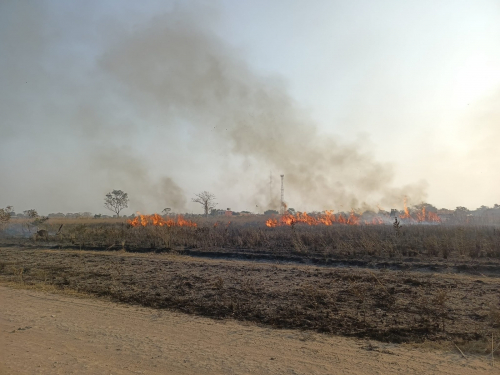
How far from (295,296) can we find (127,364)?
537 cm

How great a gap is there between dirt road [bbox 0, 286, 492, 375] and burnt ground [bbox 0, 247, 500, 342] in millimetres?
801

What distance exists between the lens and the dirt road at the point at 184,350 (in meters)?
5.38

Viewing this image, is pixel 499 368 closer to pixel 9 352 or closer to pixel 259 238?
pixel 9 352

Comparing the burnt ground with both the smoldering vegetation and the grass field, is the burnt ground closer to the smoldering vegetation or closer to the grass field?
the grass field

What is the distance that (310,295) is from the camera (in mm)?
9797

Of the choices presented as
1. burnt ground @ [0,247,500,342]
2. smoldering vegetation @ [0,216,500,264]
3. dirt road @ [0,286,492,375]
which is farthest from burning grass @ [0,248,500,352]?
smoldering vegetation @ [0,216,500,264]

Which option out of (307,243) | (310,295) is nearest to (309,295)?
(310,295)

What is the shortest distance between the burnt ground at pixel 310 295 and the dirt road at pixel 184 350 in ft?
2.63

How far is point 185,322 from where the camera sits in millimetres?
7938

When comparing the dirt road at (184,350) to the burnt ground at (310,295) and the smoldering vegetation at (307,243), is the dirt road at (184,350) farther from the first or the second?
the smoldering vegetation at (307,243)

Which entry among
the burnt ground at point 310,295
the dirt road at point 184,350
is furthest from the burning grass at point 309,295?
the dirt road at point 184,350

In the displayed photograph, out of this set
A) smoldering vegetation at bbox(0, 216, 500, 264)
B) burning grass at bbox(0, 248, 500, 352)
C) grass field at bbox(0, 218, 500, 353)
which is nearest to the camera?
burning grass at bbox(0, 248, 500, 352)

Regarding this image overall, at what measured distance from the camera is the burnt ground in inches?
293

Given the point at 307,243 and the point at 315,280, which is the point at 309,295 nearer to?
the point at 315,280
